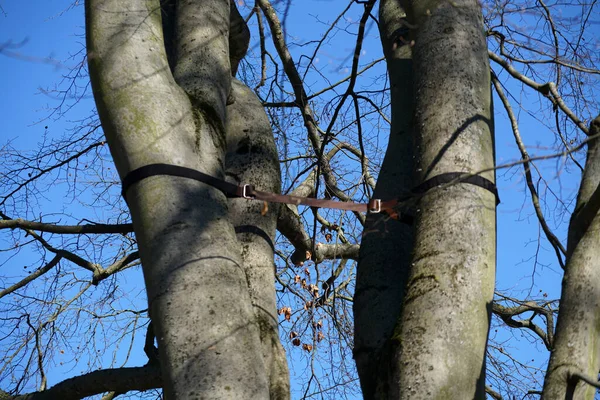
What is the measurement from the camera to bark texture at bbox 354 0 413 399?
2.28 m

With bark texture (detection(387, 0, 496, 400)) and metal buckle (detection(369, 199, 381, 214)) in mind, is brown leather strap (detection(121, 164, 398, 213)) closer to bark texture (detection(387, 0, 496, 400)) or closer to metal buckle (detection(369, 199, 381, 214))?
metal buckle (detection(369, 199, 381, 214))

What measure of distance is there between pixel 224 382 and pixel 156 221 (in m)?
0.54

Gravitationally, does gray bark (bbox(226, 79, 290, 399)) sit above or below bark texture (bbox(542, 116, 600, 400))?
above

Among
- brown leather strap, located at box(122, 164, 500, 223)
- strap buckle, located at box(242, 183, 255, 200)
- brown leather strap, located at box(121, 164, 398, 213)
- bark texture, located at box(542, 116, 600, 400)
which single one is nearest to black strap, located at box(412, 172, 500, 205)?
brown leather strap, located at box(122, 164, 500, 223)

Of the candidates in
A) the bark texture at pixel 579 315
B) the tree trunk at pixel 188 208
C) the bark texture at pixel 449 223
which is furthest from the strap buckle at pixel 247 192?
the bark texture at pixel 579 315

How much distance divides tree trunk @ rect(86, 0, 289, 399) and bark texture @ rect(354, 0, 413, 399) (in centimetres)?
33

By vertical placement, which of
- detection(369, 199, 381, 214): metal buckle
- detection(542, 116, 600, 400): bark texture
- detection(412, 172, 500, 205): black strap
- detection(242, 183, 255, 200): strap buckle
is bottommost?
detection(542, 116, 600, 400): bark texture

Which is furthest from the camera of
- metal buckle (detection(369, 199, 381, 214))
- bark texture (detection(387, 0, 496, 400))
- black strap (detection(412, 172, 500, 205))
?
metal buckle (detection(369, 199, 381, 214))

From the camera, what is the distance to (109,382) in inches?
151

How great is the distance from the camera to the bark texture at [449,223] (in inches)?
78.3

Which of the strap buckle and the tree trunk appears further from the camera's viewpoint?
the strap buckle

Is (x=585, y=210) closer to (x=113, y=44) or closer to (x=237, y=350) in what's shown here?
(x=237, y=350)

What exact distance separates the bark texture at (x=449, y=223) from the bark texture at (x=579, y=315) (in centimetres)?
36

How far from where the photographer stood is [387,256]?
253 centimetres
